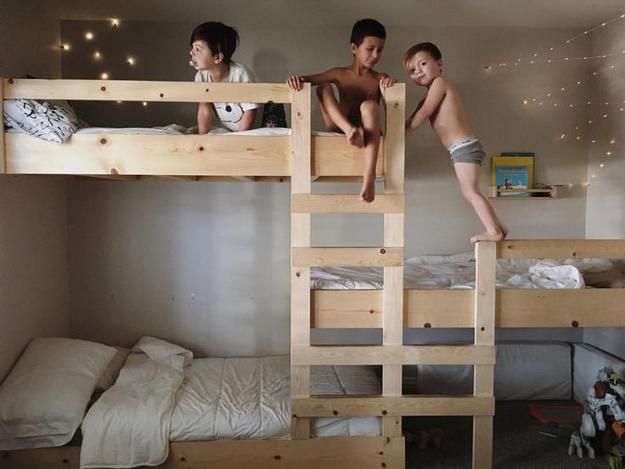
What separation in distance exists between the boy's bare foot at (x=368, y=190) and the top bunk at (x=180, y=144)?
10 cm

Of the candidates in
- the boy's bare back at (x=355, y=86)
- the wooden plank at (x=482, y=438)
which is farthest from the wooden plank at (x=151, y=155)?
the wooden plank at (x=482, y=438)

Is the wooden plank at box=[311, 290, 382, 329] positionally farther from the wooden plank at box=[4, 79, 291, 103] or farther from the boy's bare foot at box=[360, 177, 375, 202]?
the wooden plank at box=[4, 79, 291, 103]

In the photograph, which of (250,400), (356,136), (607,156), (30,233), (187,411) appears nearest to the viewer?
(356,136)

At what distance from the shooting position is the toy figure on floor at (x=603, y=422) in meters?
2.51

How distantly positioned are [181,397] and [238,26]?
2173 millimetres

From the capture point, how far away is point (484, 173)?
10.8 ft

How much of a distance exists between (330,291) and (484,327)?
26.3 inches

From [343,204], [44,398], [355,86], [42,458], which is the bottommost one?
[42,458]

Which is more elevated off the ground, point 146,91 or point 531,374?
point 146,91

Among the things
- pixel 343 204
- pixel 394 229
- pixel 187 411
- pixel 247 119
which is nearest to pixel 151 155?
pixel 247 119

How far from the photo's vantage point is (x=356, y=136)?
6.48 ft

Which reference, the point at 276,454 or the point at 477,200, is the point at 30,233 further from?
the point at 477,200

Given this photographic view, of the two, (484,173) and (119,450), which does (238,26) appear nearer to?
(484,173)

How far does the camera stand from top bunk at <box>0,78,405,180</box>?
2021 millimetres
